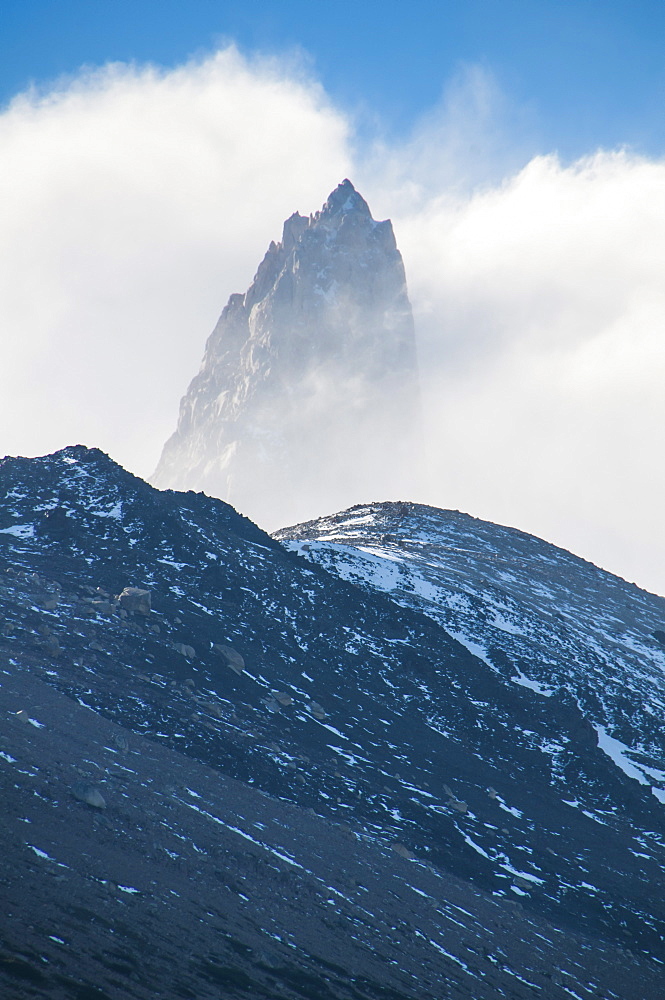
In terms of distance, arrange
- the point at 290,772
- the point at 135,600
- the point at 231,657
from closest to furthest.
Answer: the point at 290,772 < the point at 231,657 < the point at 135,600

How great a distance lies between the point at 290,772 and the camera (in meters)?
58.9

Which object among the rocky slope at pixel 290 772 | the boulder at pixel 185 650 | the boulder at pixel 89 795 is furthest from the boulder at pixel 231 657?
the boulder at pixel 89 795

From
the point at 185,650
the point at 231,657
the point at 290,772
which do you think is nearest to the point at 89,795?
the point at 290,772

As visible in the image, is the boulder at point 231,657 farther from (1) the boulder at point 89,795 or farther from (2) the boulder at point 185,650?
(1) the boulder at point 89,795

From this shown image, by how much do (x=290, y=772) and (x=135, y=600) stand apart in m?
22.9

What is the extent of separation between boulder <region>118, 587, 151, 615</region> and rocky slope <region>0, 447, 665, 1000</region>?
0.20 metres

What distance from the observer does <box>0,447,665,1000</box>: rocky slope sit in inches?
1372

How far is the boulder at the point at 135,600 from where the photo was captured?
73.3m

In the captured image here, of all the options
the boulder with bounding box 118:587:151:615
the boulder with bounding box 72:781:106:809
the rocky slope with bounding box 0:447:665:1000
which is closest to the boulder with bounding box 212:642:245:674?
the rocky slope with bounding box 0:447:665:1000

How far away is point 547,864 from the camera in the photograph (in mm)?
59594

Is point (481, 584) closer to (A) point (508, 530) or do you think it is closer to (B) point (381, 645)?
(B) point (381, 645)

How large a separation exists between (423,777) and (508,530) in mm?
78472

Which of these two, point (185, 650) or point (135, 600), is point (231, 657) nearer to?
point (185, 650)

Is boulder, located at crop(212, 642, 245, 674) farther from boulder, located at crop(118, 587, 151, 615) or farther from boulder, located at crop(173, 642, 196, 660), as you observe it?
boulder, located at crop(118, 587, 151, 615)
